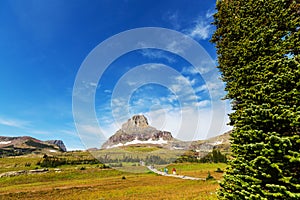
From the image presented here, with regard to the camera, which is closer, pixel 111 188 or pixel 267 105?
pixel 267 105

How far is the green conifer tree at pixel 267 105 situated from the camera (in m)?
7.10

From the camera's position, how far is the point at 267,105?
7988mm

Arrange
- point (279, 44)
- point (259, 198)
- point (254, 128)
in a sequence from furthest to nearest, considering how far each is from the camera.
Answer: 1. point (279, 44)
2. point (254, 128)
3. point (259, 198)

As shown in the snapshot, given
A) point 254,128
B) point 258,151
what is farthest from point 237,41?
point 258,151

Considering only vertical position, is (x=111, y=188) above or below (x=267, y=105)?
below

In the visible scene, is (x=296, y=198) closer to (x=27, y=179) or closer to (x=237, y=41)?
(x=237, y=41)

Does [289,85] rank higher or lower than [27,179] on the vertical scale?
higher

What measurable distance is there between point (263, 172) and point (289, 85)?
12.7 feet

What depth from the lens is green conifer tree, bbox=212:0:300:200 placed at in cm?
710

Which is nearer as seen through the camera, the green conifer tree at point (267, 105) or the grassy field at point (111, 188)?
the green conifer tree at point (267, 105)

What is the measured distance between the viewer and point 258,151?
25.1 ft

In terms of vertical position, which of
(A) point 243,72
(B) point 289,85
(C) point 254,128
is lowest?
(C) point 254,128

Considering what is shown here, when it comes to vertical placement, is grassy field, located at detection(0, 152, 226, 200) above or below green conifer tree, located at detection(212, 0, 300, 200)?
below

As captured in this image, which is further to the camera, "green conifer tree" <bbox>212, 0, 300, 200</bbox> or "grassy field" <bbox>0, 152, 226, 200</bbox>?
"grassy field" <bbox>0, 152, 226, 200</bbox>
